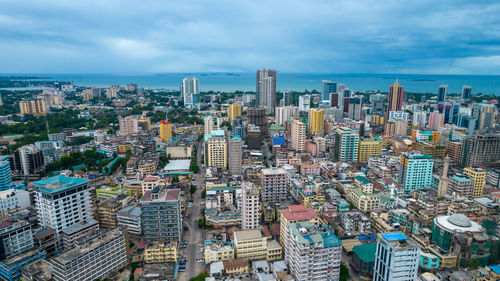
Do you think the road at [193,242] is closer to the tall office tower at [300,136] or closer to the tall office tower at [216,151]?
the tall office tower at [216,151]

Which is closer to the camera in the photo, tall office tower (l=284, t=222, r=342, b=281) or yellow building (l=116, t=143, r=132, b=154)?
tall office tower (l=284, t=222, r=342, b=281)

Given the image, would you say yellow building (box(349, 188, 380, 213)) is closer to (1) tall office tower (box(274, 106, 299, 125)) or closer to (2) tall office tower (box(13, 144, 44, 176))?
(2) tall office tower (box(13, 144, 44, 176))

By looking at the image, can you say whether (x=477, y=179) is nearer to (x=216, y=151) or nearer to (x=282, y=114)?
(x=216, y=151)

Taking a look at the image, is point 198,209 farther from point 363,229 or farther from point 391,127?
point 391,127

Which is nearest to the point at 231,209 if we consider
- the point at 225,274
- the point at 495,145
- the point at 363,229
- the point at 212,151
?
the point at 225,274

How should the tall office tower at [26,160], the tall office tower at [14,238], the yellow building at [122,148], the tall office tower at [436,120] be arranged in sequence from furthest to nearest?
the tall office tower at [436,120] → the yellow building at [122,148] → the tall office tower at [26,160] → the tall office tower at [14,238]

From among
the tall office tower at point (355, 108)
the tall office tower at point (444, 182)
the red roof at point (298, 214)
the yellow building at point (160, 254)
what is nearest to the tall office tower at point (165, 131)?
the yellow building at point (160, 254)

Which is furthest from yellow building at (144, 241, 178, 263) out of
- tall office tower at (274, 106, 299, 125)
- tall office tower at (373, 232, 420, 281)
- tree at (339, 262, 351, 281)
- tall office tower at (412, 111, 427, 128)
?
tall office tower at (412, 111, 427, 128)

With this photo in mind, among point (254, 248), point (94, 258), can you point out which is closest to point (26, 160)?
point (94, 258)
